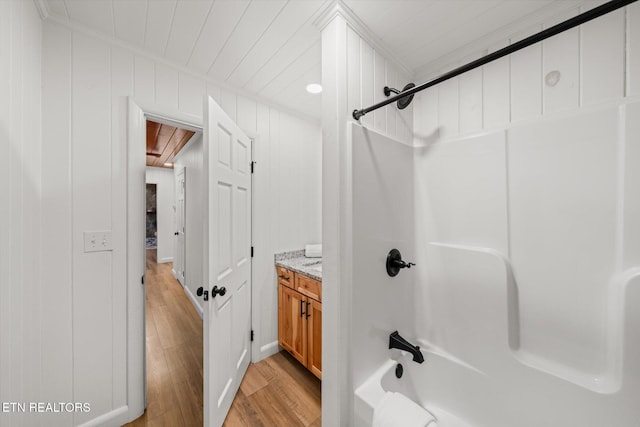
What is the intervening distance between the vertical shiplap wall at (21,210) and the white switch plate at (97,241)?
164 mm

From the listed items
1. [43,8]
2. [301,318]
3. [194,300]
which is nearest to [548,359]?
[301,318]

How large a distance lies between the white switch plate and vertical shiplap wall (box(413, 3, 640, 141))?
6.79 ft

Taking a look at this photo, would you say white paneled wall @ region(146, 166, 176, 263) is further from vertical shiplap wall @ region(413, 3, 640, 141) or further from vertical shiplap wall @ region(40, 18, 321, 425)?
vertical shiplap wall @ region(413, 3, 640, 141)

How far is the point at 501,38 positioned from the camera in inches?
48.4

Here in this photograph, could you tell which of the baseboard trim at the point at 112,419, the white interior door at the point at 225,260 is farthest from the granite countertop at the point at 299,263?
the baseboard trim at the point at 112,419

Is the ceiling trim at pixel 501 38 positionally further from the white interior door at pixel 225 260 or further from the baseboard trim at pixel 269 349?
the baseboard trim at pixel 269 349

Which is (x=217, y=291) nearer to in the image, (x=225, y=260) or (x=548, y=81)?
(x=225, y=260)

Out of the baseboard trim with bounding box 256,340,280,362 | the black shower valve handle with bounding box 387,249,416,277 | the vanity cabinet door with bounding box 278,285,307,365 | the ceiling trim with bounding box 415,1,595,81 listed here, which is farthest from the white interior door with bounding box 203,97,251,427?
the ceiling trim with bounding box 415,1,595,81

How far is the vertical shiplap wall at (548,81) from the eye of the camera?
94 centimetres

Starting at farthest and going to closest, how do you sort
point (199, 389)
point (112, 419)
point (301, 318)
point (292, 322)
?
point (292, 322) → point (301, 318) → point (199, 389) → point (112, 419)

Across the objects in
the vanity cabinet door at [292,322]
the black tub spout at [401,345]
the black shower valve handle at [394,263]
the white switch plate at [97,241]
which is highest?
the white switch plate at [97,241]

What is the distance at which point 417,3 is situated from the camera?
1.06 meters

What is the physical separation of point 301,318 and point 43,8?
2.32 metres

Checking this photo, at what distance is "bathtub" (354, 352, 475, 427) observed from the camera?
1.05 meters
